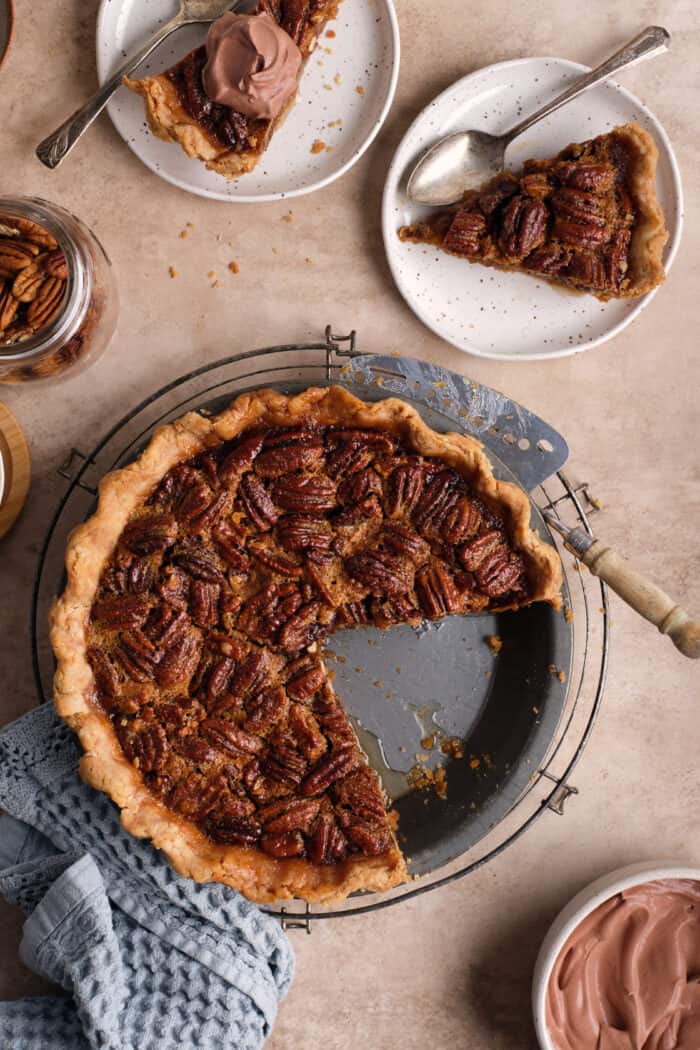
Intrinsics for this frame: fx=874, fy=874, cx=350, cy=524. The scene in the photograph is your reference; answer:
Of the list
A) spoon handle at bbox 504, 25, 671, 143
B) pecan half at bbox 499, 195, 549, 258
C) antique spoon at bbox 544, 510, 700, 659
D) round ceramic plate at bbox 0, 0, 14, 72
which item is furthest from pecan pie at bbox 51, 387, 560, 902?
round ceramic plate at bbox 0, 0, 14, 72

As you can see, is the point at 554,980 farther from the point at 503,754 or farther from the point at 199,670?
the point at 199,670

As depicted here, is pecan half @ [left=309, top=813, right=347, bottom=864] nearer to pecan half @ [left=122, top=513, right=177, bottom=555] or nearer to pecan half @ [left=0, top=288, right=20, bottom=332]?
pecan half @ [left=122, top=513, right=177, bottom=555]

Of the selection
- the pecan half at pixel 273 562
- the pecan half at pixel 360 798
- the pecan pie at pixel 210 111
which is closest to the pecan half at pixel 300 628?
the pecan half at pixel 273 562

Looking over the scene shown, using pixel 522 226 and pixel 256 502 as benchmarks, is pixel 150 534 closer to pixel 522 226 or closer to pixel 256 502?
pixel 256 502

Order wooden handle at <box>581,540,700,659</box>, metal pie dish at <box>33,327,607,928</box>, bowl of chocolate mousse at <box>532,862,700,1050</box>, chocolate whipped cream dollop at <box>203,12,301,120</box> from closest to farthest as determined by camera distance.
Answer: wooden handle at <box>581,540,700,659</box> → chocolate whipped cream dollop at <box>203,12,301,120</box> → metal pie dish at <box>33,327,607,928</box> → bowl of chocolate mousse at <box>532,862,700,1050</box>

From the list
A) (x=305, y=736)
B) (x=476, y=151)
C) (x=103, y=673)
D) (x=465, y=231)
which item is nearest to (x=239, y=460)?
(x=103, y=673)
